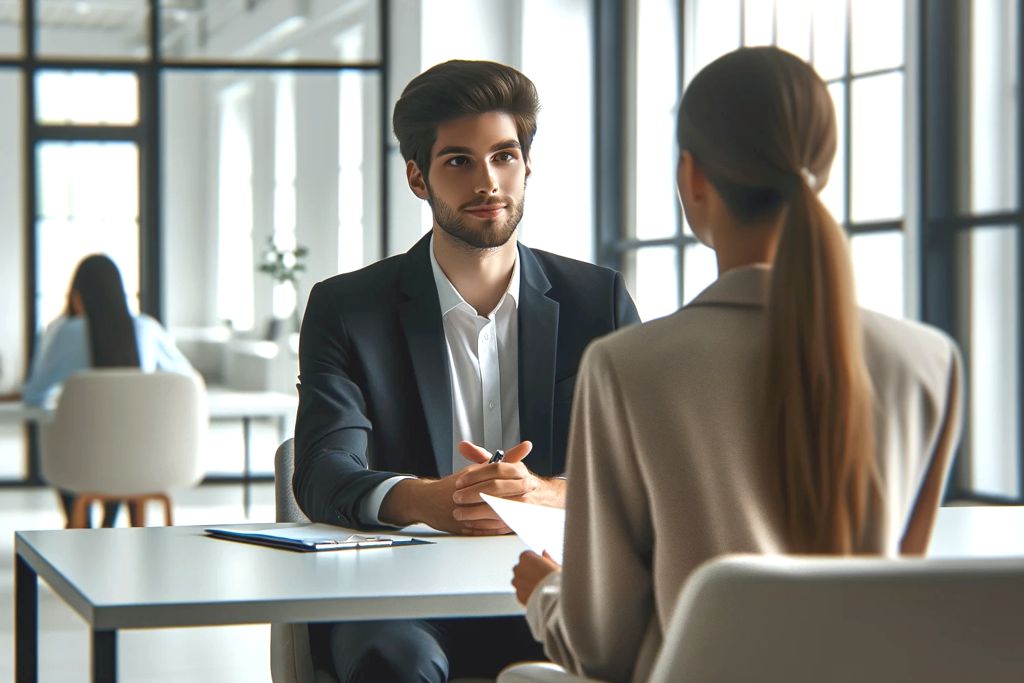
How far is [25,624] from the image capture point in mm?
1930

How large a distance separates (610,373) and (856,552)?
24 centimetres

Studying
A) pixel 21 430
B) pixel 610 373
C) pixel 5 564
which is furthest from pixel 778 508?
pixel 21 430

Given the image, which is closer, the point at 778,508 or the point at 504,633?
the point at 778,508

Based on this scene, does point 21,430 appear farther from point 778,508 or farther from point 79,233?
point 778,508

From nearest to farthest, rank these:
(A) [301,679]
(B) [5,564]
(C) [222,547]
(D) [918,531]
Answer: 1. (D) [918,531]
2. (C) [222,547]
3. (A) [301,679]
4. (B) [5,564]

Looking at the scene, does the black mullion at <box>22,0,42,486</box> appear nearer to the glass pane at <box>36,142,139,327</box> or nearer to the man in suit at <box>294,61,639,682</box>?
the glass pane at <box>36,142,139,327</box>

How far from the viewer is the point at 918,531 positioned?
118 centimetres

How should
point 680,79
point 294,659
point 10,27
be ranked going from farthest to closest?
point 10,27
point 680,79
point 294,659

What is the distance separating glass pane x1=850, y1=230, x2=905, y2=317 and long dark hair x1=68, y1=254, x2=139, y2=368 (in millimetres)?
2931

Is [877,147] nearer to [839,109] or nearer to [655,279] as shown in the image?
[839,109]

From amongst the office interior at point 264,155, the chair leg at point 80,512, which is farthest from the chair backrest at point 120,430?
the office interior at point 264,155

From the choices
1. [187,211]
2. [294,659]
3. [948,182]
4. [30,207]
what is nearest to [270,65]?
[187,211]

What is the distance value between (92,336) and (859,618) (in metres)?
5.16

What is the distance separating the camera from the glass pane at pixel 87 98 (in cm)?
808
